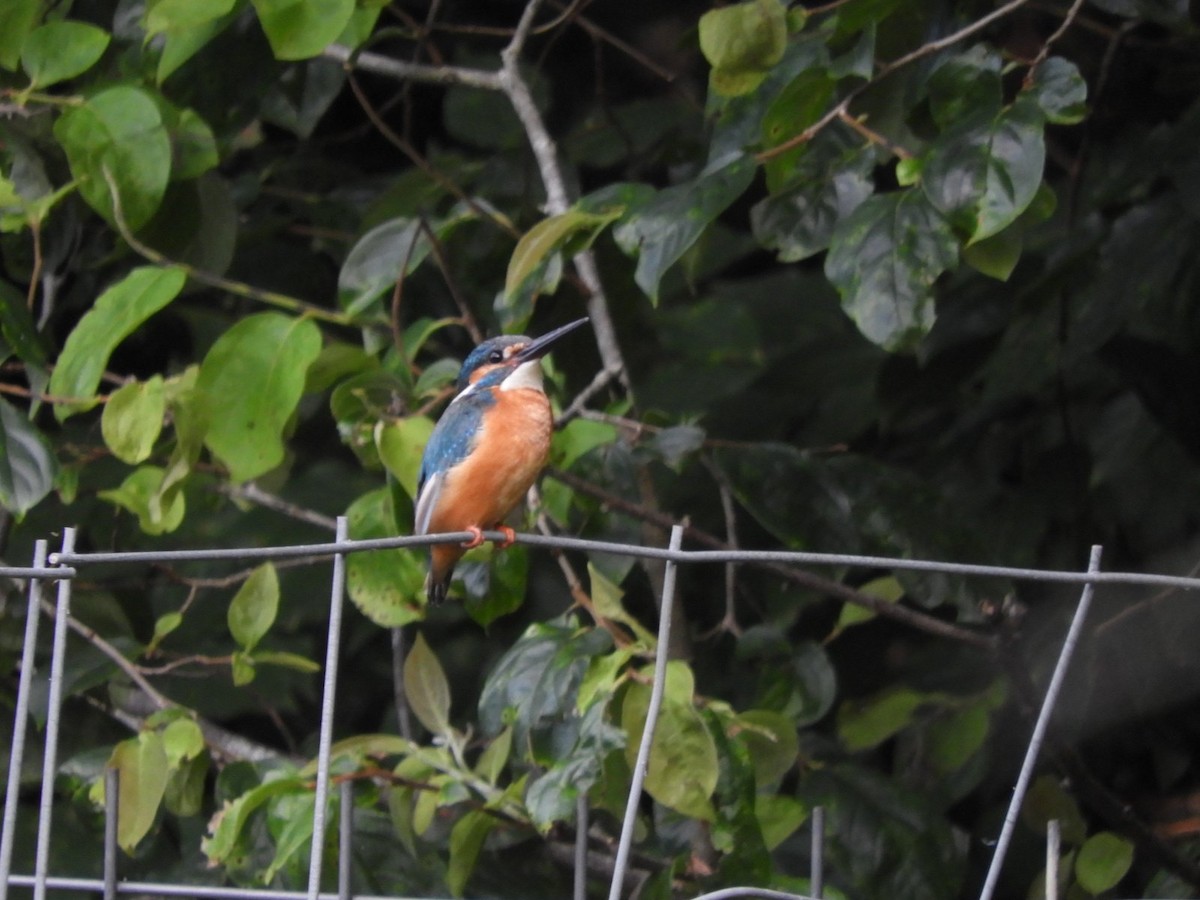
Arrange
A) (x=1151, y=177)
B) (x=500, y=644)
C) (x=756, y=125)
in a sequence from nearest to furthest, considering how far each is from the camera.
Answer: (x=756, y=125) → (x=1151, y=177) → (x=500, y=644)

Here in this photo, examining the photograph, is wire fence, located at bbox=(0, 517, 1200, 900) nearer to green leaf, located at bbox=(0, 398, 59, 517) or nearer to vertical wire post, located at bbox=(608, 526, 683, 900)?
vertical wire post, located at bbox=(608, 526, 683, 900)

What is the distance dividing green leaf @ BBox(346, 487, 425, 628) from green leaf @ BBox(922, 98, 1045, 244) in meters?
1.12

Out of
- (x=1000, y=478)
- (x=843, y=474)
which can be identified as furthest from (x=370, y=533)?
(x=1000, y=478)

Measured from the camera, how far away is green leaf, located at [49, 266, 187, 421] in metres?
2.69

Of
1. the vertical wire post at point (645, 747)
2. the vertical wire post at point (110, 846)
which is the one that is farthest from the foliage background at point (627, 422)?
the vertical wire post at point (110, 846)

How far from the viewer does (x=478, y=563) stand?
115 inches

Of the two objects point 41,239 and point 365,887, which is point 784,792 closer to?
point 365,887

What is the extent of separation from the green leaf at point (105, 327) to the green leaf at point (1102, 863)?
1830 millimetres

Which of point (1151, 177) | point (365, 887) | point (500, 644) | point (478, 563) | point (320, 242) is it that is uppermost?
point (1151, 177)

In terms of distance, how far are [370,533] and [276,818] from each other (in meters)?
0.55

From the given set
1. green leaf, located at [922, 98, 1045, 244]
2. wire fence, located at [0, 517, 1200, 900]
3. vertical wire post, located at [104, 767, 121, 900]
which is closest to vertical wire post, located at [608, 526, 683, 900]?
wire fence, located at [0, 517, 1200, 900]

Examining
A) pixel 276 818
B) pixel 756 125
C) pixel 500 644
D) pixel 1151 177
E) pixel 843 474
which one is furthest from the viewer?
pixel 500 644

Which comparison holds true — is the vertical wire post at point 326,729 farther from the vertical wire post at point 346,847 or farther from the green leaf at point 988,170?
the green leaf at point 988,170

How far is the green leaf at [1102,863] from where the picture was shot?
257cm
